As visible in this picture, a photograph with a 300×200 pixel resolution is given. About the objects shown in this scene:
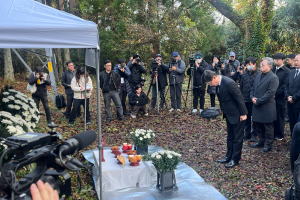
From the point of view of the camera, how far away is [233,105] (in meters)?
4.42

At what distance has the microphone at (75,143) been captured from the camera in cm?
126

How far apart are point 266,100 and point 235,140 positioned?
1212 mm

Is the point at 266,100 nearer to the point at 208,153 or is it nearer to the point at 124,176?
the point at 208,153

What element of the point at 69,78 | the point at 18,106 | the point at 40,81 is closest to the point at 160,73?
the point at 69,78

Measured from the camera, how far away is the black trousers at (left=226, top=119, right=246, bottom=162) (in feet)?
14.6

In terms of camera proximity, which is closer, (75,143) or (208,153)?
(75,143)

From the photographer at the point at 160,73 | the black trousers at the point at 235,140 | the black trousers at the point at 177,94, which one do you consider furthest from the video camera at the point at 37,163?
the black trousers at the point at 177,94

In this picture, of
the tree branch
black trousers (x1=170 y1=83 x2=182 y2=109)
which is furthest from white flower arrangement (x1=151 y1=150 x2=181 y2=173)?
the tree branch

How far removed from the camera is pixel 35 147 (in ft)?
3.93

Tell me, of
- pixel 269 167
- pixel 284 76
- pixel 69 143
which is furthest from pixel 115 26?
pixel 69 143

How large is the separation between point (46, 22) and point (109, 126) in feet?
15.8

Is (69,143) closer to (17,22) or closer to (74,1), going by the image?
(17,22)

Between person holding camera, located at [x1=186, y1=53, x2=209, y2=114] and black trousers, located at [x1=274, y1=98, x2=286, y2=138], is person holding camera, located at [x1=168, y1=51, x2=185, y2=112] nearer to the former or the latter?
person holding camera, located at [x1=186, y1=53, x2=209, y2=114]

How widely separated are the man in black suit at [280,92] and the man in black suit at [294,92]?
24cm
